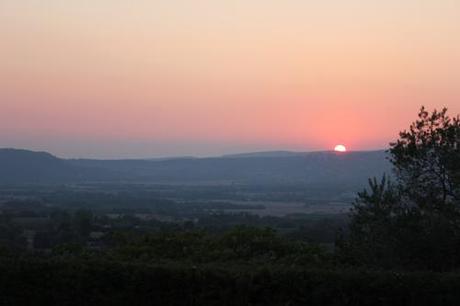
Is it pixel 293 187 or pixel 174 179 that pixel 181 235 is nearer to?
pixel 293 187

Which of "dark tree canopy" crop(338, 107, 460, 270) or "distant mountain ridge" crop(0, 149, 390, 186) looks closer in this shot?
"dark tree canopy" crop(338, 107, 460, 270)

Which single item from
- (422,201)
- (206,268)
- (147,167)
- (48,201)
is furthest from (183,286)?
(147,167)

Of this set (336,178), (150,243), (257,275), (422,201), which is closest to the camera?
(257,275)

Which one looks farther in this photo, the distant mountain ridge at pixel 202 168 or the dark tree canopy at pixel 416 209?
the distant mountain ridge at pixel 202 168

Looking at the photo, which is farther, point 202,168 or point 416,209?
point 202,168

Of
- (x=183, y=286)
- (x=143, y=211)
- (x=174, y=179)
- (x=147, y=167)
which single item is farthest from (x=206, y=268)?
(x=147, y=167)

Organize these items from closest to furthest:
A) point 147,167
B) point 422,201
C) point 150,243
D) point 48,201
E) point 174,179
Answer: point 422,201, point 150,243, point 48,201, point 174,179, point 147,167

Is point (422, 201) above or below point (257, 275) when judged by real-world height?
above

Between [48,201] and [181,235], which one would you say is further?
[48,201]
